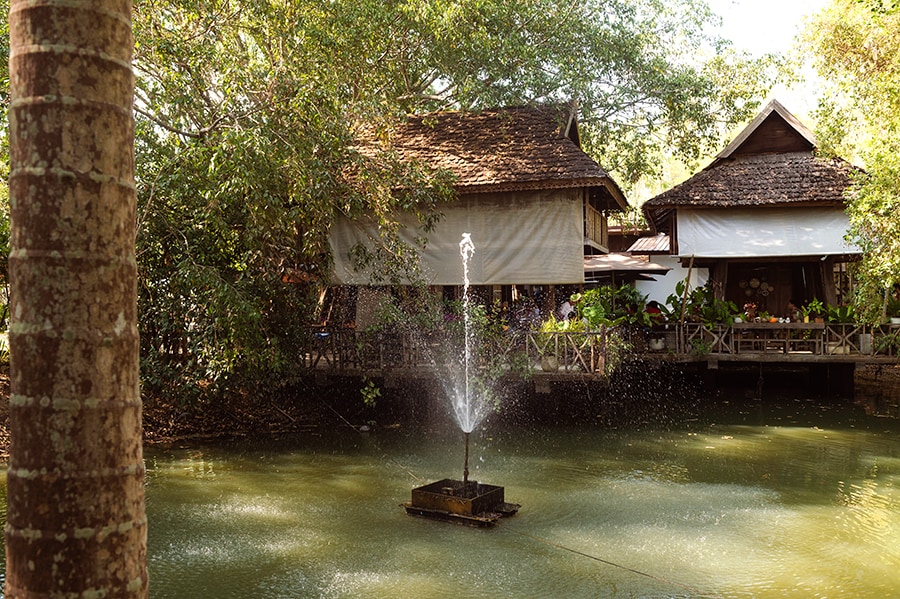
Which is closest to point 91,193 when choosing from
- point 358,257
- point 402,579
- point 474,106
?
point 402,579

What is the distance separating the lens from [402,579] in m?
7.38

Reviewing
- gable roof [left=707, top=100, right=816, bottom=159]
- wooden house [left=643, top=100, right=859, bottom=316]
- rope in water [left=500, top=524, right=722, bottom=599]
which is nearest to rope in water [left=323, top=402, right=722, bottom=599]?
rope in water [left=500, top=524, right=722, bottom=599]

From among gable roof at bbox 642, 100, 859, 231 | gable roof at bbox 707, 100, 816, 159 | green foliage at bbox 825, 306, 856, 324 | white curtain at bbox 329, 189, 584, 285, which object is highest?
gable roof at bbox 707, 100, 816, 159

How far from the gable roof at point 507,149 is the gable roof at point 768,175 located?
1846 millimetres

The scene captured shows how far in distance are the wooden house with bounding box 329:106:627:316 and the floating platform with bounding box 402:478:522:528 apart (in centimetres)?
793

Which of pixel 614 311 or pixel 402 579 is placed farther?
pixel 614 311

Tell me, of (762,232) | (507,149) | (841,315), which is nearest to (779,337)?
(841,315)

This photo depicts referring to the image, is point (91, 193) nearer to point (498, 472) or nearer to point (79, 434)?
point (79, 434)

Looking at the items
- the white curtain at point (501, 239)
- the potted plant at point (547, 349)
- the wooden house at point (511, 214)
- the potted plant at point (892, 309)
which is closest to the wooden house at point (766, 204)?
the potted plant at point (892, 309)

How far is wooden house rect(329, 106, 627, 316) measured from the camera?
16.7m

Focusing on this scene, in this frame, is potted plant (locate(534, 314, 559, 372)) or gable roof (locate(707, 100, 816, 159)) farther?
gable roof (locate(707, 100, 816, 159))

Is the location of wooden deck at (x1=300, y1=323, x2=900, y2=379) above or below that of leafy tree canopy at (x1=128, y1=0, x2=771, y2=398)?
below

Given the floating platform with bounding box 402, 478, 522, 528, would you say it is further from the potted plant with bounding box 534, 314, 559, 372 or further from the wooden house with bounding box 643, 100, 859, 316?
the wooden house with bounding box 643, 100, 859, 316

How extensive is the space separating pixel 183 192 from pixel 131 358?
11.9m
